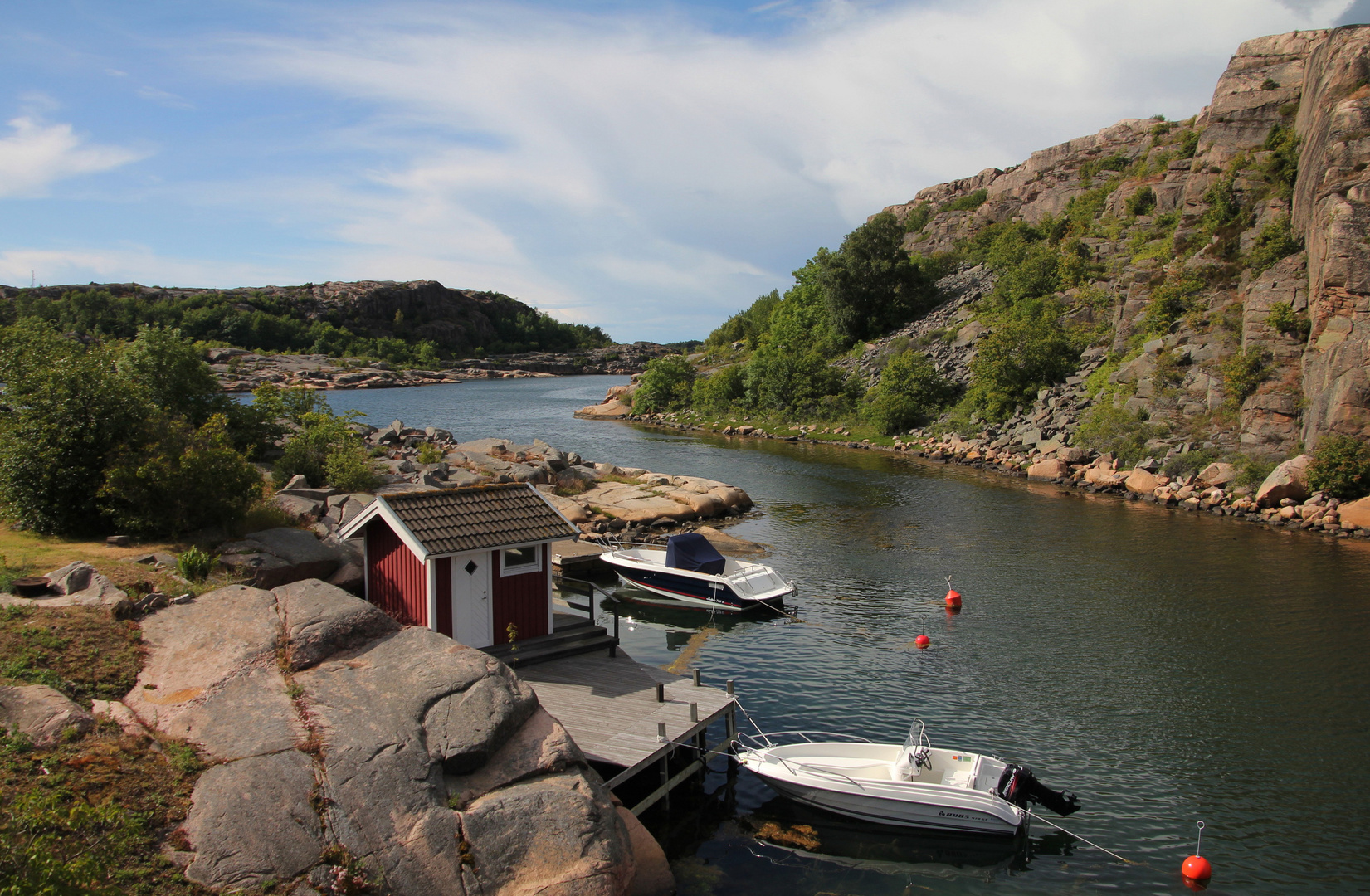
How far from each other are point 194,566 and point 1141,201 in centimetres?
7533

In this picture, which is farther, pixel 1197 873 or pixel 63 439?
pixel 63 439

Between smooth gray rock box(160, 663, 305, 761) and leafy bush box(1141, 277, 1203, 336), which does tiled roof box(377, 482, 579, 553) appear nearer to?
smooth gray rock box(160, 663, 305, 761)

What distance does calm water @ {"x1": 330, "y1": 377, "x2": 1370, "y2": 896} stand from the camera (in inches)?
496

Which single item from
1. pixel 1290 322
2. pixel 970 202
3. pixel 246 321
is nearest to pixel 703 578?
pixel 1290 322

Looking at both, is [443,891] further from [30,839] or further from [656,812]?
[656,812]

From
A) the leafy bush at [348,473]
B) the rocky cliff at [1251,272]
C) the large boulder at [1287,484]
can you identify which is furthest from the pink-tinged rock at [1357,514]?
the leafy bush at [348,473]

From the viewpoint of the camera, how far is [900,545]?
107ft

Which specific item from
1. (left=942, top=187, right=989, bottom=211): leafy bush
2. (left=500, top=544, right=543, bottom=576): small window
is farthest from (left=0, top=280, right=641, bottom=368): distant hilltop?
(left=500, top=544, right=543, bottom=576): small window

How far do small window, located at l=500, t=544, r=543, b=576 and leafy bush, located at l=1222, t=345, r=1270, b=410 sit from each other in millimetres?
40106

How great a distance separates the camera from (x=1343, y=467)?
113ft

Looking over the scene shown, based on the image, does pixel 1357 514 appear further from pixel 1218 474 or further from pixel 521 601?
pixel 521 601

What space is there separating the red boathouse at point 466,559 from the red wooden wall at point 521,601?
0.02 metres

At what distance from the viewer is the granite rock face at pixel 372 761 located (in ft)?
30.3

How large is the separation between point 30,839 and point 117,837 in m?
0.79
